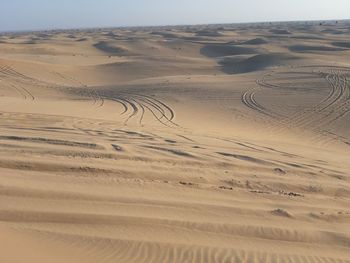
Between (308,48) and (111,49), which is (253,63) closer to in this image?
(308,48)

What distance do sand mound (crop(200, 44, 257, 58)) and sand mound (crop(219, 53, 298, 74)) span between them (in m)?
7.61

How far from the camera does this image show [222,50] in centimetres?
3788

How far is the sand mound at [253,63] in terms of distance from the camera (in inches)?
953

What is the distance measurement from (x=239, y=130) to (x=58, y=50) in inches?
1183

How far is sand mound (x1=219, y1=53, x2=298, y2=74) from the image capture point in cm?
2422

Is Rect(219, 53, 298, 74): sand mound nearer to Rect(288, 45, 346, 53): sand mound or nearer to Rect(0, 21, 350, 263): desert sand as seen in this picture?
Rect(288, 45, 346, 53): sand mound

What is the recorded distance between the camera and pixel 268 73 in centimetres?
1900

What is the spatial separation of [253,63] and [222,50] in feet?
40.1

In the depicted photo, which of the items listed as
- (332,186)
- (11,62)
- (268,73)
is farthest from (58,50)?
(332,186)

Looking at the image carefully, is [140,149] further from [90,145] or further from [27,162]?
[27,162]

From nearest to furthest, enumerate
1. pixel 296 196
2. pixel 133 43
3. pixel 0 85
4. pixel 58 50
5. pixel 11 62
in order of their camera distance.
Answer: pixel 296 196
pixel 0 85
pixel 11 62
pixel 58 50
pixel 133 43

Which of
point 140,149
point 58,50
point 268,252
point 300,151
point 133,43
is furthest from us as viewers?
point 133,43

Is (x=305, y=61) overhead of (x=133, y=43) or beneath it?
beneath

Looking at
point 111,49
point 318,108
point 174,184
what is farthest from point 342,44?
point 174,184
